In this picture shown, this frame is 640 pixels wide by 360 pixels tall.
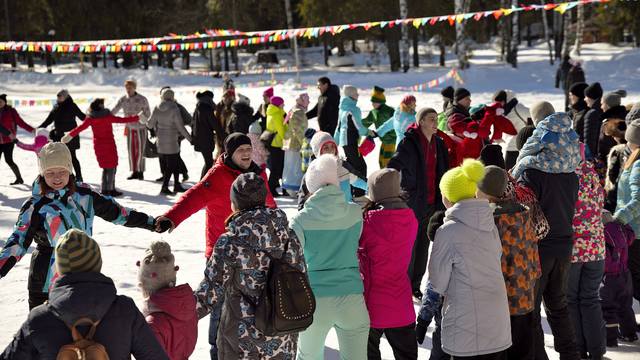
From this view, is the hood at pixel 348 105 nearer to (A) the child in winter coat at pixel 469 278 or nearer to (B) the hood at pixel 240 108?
(B) the hood at pixel 240 108

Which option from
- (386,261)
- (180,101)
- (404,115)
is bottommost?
(180,101)

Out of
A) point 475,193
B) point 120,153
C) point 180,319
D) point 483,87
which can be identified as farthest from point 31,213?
point 483,87

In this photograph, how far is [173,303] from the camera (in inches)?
159

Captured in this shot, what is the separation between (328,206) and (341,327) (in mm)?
738

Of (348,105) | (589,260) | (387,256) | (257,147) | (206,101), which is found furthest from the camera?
(206,101)

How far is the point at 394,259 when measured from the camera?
4863 millimetres

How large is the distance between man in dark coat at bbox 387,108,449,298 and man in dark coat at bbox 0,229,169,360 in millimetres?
3987

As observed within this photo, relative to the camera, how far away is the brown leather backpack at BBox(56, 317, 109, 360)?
3.14 metres

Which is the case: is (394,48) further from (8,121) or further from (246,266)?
(246,266)

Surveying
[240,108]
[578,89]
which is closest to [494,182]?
[578,89]

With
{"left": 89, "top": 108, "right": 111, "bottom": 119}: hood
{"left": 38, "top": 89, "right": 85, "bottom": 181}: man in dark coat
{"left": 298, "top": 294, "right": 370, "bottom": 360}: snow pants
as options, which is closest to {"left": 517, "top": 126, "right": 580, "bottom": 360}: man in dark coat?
{"left": 298, "top": 294, "right": 370, "bottom": 360}: snow pants

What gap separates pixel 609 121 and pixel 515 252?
419 centimetres

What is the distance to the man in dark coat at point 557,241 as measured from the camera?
18.1 ft

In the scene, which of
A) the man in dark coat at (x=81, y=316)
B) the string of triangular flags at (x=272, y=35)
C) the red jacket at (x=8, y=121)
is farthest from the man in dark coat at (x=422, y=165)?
the red jacket at (x=8, y=121)
